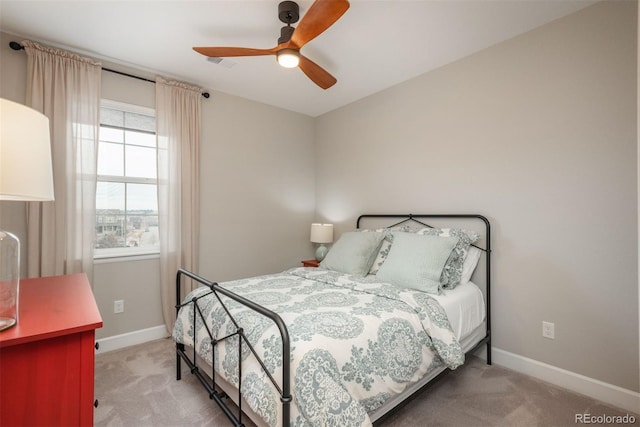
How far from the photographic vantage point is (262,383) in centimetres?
134

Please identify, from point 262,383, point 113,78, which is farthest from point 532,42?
point 113,78

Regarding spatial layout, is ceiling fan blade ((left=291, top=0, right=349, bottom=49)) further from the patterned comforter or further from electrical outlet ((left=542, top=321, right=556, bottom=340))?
electrical outlet ((left=542, top=321, right=556, bottom=340))

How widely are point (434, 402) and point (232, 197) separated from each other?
276 cm

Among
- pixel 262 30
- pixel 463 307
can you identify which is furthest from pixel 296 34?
pixel 463 307

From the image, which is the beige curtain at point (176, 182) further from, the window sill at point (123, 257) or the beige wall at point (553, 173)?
the beige wall at point (553, 173)

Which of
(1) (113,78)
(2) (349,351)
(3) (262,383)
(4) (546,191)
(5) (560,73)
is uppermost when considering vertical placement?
(1) (113,78)

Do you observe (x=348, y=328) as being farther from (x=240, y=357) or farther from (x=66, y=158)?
(x=66, y=158)

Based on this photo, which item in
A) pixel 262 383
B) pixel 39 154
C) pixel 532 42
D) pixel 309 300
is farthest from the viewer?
pixel 532 42

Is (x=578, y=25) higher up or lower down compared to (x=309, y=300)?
higher up

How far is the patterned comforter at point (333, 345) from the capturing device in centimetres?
124

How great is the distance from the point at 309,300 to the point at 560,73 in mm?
2398

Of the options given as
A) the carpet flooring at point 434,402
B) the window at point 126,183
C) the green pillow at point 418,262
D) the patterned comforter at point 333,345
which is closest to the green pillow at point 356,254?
the green pillow at point 418,262

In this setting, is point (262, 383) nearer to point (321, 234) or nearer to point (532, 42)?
point (321, 234)

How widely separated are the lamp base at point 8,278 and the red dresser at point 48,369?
39mm
